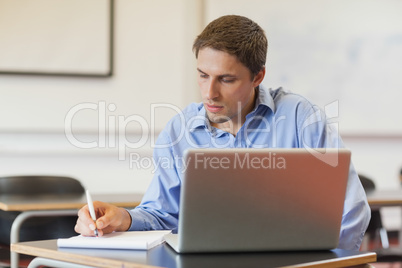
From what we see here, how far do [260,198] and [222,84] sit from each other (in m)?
0.74

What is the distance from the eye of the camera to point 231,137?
2.17 metres

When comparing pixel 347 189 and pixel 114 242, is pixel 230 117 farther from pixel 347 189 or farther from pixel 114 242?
pixel 114 242

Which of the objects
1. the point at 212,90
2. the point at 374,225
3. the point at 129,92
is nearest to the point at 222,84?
the point at 212,90

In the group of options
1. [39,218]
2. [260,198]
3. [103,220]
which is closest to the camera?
[260,198]

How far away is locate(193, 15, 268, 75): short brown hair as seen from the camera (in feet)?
6.89

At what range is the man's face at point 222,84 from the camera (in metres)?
2.09

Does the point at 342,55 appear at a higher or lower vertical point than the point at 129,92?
higher

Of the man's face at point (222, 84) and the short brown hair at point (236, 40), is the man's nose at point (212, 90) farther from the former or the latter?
the short brown hair at point (236, 40)

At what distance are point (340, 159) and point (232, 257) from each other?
0.34 meters

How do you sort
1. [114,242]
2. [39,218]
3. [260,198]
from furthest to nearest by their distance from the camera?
[39,218]
[114,242]
[260,198]

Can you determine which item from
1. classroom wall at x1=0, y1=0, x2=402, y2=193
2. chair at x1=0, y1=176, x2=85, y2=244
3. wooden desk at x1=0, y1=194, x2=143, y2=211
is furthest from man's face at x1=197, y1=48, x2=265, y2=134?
classroom wall at x1=0, y1=0, x2=402, y2=193

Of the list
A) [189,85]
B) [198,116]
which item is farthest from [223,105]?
[189,85]

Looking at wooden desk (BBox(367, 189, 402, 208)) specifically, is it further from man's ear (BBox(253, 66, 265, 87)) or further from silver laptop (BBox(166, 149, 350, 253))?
silver laptop (BBox(166, 149, 350, 253))

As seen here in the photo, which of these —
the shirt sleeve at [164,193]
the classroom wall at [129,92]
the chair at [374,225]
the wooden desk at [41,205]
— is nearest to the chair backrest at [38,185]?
the wooden desk at [41,205]
